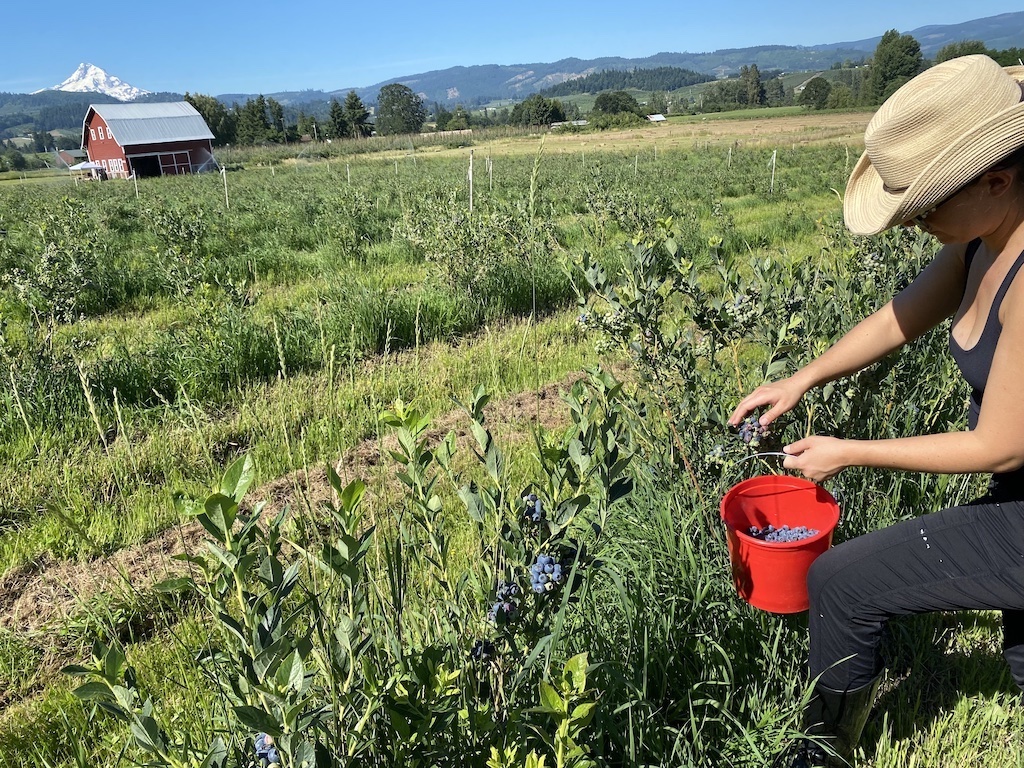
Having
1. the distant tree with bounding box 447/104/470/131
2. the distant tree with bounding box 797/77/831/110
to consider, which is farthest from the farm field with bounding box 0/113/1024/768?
the distant tree with bounding box 797/77/831/110

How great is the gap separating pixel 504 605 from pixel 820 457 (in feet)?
2.70

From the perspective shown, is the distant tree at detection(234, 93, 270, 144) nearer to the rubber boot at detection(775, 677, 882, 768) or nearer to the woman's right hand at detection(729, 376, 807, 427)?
the woman's right hand at detection(729, 376, 807, 427)

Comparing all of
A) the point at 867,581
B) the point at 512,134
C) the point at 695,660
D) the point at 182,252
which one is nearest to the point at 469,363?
the point at 695,660

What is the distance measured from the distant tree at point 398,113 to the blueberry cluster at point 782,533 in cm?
8035

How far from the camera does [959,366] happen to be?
1682mm

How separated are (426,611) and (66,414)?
3853mm

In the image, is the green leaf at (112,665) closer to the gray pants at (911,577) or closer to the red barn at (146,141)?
the gray pants at (911,577)

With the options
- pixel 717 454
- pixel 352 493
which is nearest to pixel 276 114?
pixel 717 454

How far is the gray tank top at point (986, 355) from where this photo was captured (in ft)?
4.92

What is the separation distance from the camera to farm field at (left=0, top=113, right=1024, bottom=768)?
128 centimetres

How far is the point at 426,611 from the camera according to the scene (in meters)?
1.74

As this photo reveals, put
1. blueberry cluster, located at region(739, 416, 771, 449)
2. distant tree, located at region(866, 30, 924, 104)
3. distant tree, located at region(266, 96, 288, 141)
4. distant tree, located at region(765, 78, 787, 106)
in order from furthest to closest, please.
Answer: distant tree, located at region(765, 78, 787, 106) → distant tree, located at region(266, 96, 288, 141) → distant tree, located at region(866, 30, 924, 104) → blueberry cluster, located at region(739, 416, 771, 449)

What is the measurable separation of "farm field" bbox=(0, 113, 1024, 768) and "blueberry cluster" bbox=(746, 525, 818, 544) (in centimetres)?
22

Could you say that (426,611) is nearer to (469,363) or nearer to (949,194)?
(949,194)
